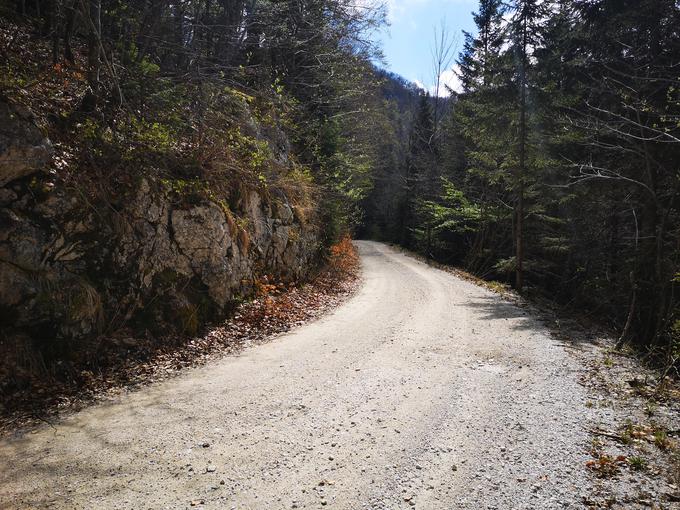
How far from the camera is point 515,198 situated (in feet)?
55.4

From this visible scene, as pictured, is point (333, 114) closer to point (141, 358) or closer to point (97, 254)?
point (97, 254)

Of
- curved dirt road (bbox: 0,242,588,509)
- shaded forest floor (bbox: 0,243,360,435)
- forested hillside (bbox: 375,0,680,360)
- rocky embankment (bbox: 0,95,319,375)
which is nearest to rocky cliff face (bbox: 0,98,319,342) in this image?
rocky embankment (bbox: 0,95,319,375)

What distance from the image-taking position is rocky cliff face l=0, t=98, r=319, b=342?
5.56 m

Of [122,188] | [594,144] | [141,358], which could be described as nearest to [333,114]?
[594,144]

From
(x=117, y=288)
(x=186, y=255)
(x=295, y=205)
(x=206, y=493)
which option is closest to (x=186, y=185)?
(x=186, y=255)

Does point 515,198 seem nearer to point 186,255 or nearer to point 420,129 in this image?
point 186,255

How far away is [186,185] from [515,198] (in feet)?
44.9

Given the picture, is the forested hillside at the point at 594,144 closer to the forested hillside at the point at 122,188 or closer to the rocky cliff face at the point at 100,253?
the forested hillside at the point at 122,188

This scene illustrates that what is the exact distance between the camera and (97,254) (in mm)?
6438

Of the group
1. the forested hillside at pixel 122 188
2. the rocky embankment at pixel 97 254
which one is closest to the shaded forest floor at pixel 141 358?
the forested hillside at pixel 122 188

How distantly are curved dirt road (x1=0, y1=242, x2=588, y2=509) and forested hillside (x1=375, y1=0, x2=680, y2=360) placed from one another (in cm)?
468

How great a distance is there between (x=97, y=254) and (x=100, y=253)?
0.05 m

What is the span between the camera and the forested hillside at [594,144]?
33.8 feet

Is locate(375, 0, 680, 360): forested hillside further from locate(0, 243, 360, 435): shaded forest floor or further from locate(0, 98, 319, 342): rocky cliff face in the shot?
locate(0, 98, 319, 342): rocky cliff face
